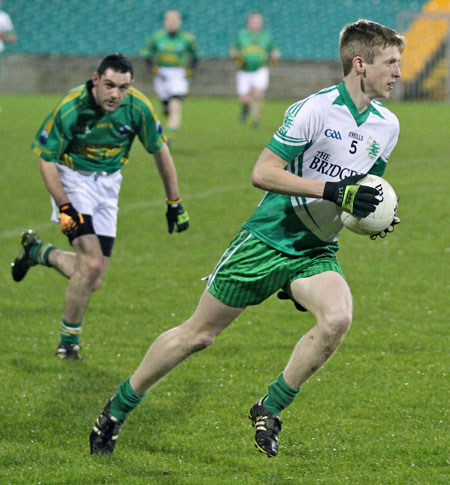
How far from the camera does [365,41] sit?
450cm

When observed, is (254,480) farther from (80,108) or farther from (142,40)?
(142,40)

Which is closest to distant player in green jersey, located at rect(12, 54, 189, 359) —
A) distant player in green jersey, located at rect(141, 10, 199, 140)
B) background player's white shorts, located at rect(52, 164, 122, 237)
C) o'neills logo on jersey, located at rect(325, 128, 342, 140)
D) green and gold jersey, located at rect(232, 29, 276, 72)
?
background player's white shorts, located at rect(52, 164, 122, 237)

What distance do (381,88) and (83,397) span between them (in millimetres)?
2607

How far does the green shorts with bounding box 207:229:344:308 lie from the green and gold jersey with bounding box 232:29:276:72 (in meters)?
19.1

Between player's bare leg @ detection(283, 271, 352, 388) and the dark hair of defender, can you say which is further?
the dark hair of defender

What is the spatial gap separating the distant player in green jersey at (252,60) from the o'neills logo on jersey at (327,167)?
58.9 ft

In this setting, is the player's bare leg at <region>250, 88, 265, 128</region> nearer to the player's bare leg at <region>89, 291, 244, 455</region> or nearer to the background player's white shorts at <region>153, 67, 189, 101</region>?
the background player's white shorts at <region>153, 67, 189, 101</region>

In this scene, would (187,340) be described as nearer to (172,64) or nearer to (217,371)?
(217,371)

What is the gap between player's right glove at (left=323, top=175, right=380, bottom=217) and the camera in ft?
14.0

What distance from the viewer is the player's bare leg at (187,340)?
181 inches

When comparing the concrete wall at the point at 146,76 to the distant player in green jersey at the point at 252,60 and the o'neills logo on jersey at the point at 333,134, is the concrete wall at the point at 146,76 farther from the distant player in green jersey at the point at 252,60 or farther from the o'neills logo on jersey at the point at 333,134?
the o'neills logo on jersey at the point at 333,134

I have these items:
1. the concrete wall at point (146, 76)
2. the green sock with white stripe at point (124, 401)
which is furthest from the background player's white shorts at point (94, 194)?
the concrete wall at point (146, 76)

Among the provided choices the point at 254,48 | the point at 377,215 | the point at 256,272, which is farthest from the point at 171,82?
the point at 377,215

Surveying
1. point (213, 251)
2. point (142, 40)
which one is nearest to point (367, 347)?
point (213, 251)
